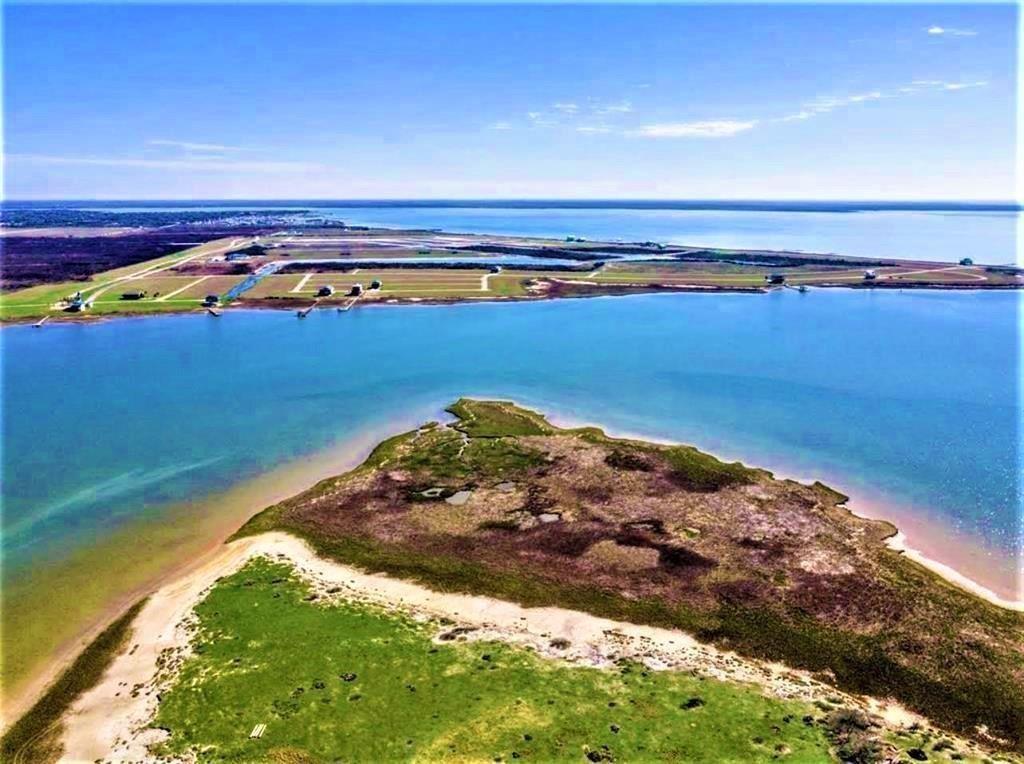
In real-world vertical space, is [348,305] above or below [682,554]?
above

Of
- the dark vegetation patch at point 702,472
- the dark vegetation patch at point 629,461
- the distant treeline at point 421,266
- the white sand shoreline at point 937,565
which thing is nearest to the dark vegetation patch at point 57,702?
the dark vegetation patch at point 629,461

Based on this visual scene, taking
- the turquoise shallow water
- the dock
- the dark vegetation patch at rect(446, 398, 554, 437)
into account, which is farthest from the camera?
the dock

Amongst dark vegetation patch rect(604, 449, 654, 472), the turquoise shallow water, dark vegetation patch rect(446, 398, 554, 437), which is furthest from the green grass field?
dark vegetation patch rect(446, 398, 554, 437)

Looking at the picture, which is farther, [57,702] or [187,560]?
[187,560]

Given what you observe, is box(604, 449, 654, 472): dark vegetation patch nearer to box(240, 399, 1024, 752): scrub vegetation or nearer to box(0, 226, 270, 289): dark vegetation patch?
box(240, 399, 1024, 752): scrub vegetation

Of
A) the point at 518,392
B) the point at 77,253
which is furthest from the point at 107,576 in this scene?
the point at 77,253

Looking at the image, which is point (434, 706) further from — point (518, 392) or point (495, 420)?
point (518, 392)
